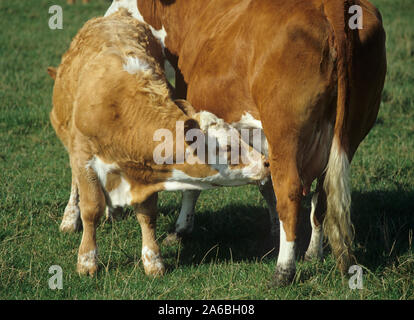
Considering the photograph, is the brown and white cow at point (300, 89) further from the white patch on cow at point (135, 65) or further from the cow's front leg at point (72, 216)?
the cow's front leg at point (72, 216)

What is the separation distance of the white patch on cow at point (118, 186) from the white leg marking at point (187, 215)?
91 cm

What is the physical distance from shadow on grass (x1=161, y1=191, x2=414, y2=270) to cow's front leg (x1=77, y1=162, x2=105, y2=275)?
721 millimetres

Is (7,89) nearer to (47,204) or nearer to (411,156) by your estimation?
(47,204)

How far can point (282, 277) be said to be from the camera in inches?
165

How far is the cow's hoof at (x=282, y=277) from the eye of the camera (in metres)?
4.19

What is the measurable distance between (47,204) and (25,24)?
306 inches

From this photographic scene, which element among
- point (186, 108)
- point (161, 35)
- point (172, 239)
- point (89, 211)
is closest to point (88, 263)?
point (89, 211)

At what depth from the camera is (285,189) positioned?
13.0 feet

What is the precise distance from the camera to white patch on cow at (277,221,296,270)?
412cm

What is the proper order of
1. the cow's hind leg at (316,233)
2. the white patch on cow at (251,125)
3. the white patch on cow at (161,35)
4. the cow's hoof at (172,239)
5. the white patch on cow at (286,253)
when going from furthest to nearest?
the white patch on cow at (161,35) < the cow's hoof at (172,239) < the cow's hind leg at (316,233) < the white patch on cow at (251,125) < the white patch on cow at (286,253)

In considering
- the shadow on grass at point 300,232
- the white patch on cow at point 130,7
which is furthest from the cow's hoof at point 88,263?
the white patch on cow at point 130,7

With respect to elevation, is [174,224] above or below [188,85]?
below
